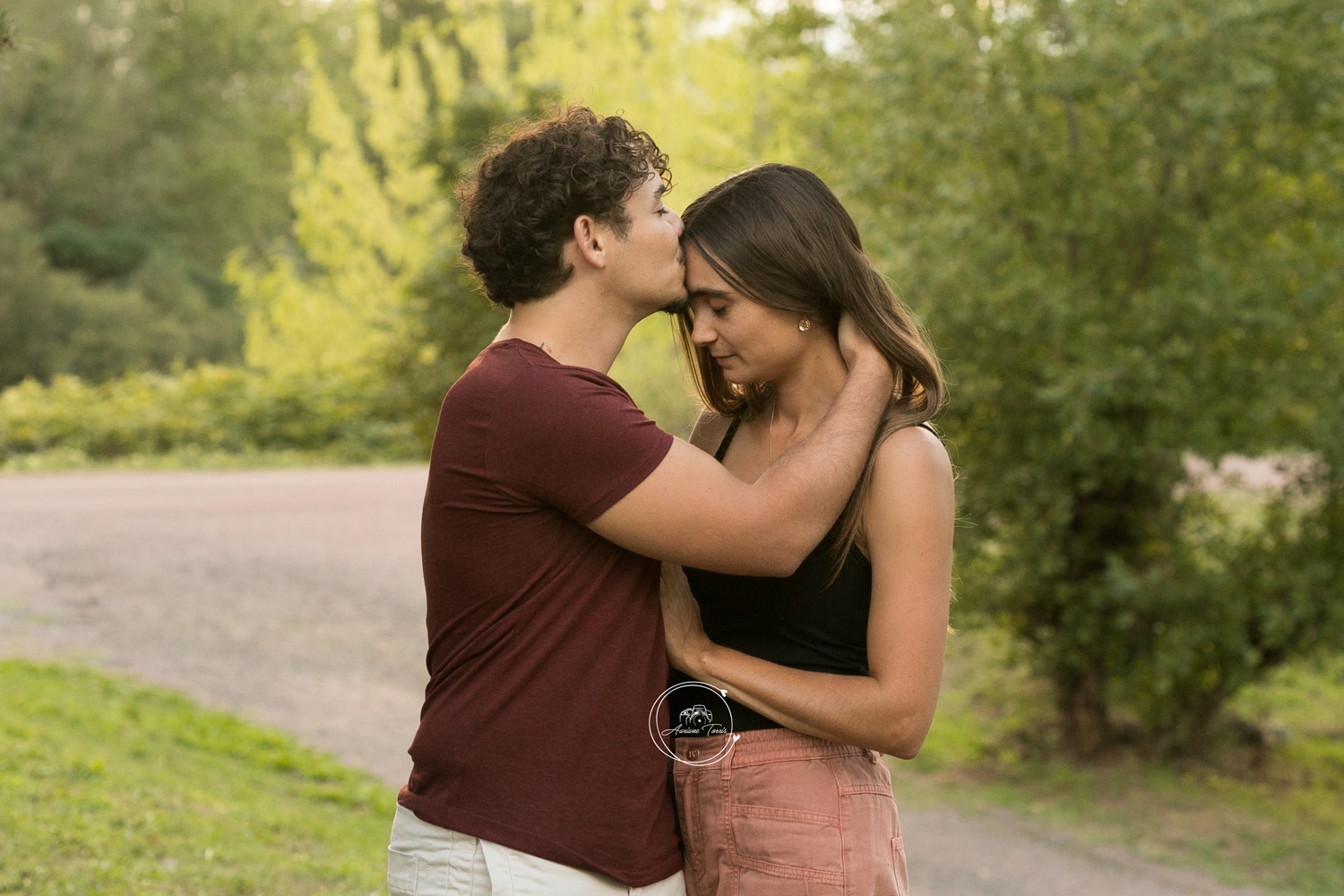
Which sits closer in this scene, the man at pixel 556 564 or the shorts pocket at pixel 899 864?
the man at pixel 556 564

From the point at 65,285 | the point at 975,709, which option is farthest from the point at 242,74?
Result: the point at 975,709

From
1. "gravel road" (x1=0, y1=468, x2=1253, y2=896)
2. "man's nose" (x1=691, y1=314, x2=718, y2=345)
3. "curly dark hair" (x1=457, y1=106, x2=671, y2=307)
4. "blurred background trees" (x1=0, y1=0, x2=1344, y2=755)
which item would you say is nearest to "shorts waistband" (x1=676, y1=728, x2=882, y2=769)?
"man's nose" (x1=691, y1=314, x2=718, y2=345)

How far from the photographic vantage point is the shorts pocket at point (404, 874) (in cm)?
233

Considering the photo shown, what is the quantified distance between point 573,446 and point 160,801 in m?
4.89

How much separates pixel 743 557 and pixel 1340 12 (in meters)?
6.83

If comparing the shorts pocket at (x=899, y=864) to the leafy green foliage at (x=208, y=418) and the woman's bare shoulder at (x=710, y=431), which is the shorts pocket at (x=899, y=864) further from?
the leafy green foliage at (x=208, y=418)

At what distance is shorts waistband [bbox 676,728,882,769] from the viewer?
2.39m

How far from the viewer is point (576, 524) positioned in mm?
2283

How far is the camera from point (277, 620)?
10.6 m

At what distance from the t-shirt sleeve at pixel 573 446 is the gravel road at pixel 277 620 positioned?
18.9ft

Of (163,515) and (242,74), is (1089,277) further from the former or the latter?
(242,74)

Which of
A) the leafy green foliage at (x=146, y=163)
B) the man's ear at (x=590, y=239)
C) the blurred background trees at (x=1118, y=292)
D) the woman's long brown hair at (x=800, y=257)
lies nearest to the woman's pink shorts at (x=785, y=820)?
the woman's long brown hair at (x=800, y=257)

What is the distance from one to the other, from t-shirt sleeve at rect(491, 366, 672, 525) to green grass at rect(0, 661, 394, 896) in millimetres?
3599

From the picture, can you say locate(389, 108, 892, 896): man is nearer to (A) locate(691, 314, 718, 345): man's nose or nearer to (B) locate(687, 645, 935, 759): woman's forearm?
(B) locate(687, 645, 935, 759): woman's forearm
